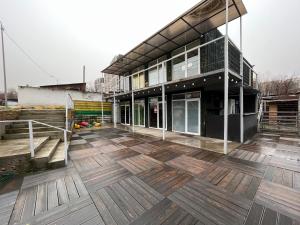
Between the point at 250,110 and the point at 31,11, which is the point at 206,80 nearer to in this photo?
the point at 250,110

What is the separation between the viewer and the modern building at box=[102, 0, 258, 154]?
514 centimetres

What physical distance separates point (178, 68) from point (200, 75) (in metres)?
3.09

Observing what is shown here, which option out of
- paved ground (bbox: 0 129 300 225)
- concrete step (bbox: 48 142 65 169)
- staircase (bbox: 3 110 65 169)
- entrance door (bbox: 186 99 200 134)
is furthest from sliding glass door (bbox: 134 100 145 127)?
concrete step (bbox: 48 142 65 169)

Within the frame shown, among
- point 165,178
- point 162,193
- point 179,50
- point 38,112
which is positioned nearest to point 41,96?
point 38,112

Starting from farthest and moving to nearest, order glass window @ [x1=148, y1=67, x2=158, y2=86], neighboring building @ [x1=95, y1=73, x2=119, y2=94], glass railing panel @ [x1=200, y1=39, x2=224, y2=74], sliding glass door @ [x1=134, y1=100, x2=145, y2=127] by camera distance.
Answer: neighboring building @ [x1=95, y1=73, x2=119, y2=94] → sliding glass door @ [x1=134, y1=100, x2=145, y2=127] → glass window @ [x1=148, y1=67, x2=158, y2=86] → glass railing panel @ [x1=200, y1=39, x2=224, y2=74]

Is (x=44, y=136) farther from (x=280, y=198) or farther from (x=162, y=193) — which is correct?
(x=280, y=198)

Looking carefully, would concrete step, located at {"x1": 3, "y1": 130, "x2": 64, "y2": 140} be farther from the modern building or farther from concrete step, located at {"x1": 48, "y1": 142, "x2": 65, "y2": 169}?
the modern building

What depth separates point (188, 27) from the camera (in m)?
6.13

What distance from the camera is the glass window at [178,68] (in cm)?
770

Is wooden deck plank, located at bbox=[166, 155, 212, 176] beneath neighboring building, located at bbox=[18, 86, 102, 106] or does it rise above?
beneath

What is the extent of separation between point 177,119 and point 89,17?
38.2 ft

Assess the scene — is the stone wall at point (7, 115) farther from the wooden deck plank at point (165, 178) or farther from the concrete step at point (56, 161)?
the wooden deck plank at point (165, 178)

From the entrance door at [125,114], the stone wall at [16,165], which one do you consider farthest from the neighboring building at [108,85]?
the stone wall at [16,165]

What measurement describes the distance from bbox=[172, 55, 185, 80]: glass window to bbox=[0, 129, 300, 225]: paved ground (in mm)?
5295
